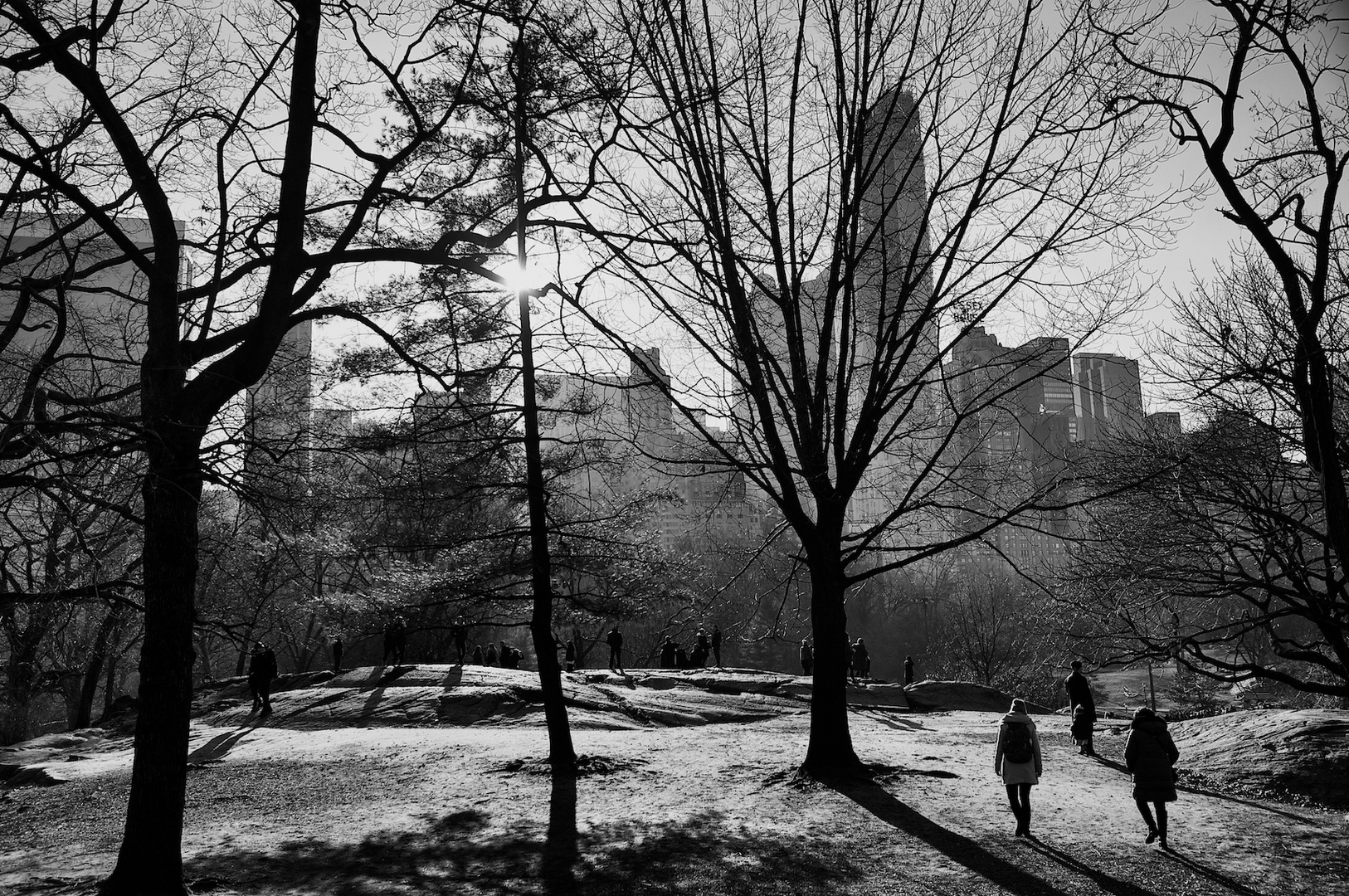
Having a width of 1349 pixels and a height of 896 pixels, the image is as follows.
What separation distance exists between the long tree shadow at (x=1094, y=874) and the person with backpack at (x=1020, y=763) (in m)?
0.31

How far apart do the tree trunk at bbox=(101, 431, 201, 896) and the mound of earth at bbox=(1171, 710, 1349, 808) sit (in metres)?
12.3

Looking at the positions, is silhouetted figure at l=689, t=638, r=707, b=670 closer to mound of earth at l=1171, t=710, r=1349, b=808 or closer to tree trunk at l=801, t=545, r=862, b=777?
mound of earth at l=1171, t=710, r=1349, b=808

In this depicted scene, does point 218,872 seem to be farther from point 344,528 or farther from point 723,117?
point 723,117

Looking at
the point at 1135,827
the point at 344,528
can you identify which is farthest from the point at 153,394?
the point at 1135,827

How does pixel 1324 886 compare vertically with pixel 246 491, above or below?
below

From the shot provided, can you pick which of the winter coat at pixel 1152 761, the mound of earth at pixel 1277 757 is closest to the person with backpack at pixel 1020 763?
the winter coat at pixel 1152 761

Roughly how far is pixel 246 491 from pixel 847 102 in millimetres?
8779

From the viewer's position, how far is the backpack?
909cm

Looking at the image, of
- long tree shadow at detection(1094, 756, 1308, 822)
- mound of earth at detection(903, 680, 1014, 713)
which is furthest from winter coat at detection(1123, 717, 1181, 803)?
mound of earth at detection(903, 680, 1014, 713)

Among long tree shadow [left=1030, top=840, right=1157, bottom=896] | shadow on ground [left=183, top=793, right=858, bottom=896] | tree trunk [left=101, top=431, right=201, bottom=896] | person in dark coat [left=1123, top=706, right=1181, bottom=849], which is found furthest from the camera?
person in dark coat [left=1123, top=706, right=1181, bottom=849]

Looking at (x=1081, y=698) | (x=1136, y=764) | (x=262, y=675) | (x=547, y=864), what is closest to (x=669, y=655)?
(x=262, y=675)

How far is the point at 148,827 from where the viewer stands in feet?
23.2

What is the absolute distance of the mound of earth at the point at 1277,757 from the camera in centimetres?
1155

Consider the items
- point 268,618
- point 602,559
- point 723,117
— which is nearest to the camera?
point 723,117
